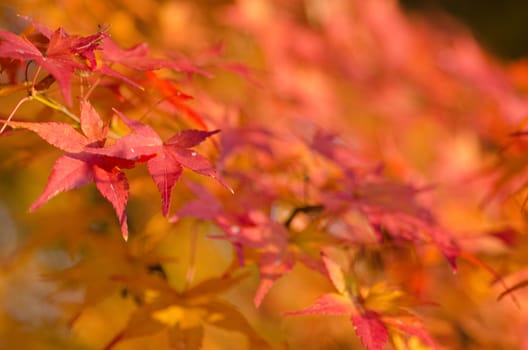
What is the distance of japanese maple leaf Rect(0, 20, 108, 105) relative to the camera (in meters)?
0.54

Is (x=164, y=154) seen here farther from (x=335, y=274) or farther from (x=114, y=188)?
(x=335, y=274)

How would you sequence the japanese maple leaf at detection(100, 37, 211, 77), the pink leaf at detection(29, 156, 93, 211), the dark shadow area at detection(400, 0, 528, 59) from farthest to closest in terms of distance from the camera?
the dark shadow area at detection(400, 0, 528, 59)
the japanese maple leaf at detection(100, 37, 211, 77)
the pink leaf at detection(29, 156, 93, 211)

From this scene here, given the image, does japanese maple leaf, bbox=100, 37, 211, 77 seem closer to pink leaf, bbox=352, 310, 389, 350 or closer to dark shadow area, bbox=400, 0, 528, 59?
pink leaf, bbox=352, 310, 389, 350

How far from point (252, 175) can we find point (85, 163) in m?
0.44

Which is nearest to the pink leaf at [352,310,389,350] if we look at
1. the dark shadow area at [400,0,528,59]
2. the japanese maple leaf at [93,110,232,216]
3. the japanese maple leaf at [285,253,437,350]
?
the japanese maple leaf at [285,253,437,350]

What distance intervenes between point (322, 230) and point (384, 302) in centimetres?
15

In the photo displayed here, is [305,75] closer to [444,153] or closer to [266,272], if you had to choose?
Answer: [444,153]

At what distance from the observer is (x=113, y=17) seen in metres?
1.48

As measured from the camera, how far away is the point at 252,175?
98 centimetres

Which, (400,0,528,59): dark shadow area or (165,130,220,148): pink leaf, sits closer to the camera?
(165,130,220,148): pink leaf

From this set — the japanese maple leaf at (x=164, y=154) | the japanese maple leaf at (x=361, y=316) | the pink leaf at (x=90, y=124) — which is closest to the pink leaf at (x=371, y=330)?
the japanese maple leaf at (x=361, y=316)

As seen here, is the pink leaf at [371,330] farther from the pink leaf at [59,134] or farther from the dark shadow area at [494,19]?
the dark shadow area at [494,19]

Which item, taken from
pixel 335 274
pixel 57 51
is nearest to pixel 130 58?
pixel 57 51

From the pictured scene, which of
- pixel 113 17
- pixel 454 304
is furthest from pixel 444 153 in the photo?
pixel 113 17
